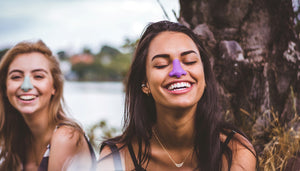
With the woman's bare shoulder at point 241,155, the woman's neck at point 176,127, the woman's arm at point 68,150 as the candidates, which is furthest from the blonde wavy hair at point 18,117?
the woman's bare shoulder at point 241,155

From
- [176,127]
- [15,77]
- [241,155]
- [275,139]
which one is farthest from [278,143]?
[15,77]

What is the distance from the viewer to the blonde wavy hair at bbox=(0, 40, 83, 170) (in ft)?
9.09

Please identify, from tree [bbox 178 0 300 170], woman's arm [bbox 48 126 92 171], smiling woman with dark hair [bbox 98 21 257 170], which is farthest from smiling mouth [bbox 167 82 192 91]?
woman's arm [bbox 48 126 92 171]

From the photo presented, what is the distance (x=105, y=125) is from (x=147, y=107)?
10.2 feet

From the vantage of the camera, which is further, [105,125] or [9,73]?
[105,125]

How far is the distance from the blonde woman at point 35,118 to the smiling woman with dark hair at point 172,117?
1.91 feet

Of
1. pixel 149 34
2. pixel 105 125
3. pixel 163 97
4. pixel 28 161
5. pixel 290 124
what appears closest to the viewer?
pixel 163 97

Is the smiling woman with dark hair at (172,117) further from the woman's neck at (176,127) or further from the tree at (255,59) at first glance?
the tree at (255,59)

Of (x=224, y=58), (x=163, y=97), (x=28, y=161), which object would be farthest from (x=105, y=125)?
(x=163, y=97)

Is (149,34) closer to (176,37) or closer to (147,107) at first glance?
(176,37)

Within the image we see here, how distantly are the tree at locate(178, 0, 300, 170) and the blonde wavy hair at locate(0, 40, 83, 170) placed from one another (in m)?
1.41

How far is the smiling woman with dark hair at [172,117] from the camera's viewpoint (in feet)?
6.56

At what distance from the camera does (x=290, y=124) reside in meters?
2.67

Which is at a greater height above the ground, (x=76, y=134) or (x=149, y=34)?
(x=149, y=34)
